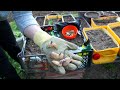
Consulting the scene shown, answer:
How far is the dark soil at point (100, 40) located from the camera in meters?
2.05

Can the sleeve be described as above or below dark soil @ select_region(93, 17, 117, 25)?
above

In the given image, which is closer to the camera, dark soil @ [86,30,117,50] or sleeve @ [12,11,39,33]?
sleeve @ [12,11,39,33]

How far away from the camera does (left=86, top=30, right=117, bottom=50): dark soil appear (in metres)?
2.05

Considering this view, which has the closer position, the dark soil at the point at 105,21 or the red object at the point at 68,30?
the red object at the point at 68,30

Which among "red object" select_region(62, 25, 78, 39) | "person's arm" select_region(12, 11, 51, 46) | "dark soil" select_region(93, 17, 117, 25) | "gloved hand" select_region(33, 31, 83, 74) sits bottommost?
"dark soil" select_region(93, 17, 117, 25)

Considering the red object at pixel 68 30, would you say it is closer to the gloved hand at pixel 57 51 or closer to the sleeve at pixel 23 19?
the gloved hand at pixel 57 51

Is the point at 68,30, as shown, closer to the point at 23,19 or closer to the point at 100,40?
the point at 100,40

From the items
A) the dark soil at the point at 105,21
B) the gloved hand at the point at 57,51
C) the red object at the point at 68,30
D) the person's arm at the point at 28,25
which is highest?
the person's arm at the point at 28,25

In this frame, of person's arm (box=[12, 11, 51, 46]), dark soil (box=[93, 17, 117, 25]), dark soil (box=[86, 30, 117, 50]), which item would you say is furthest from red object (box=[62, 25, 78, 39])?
person's arm (box=[12, 11, 51, 46])

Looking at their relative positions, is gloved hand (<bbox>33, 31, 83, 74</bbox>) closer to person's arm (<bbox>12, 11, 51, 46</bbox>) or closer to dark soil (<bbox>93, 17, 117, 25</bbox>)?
person's arm (<bbox>12, 11, 51, 46</bbox>)

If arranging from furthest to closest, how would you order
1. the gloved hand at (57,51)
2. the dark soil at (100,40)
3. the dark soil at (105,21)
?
the dark soil at (105,21), the dark soil at (100,40), the gloved hand at (57,51)

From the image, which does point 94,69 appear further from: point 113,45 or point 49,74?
point 49,74

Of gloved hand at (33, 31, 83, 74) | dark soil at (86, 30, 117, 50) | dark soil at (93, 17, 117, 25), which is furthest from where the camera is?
dark soil at (93, 17, 117, 25)

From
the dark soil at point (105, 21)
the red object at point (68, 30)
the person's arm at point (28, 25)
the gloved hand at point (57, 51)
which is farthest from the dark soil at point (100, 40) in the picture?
the person's arm at point (28, 25)
